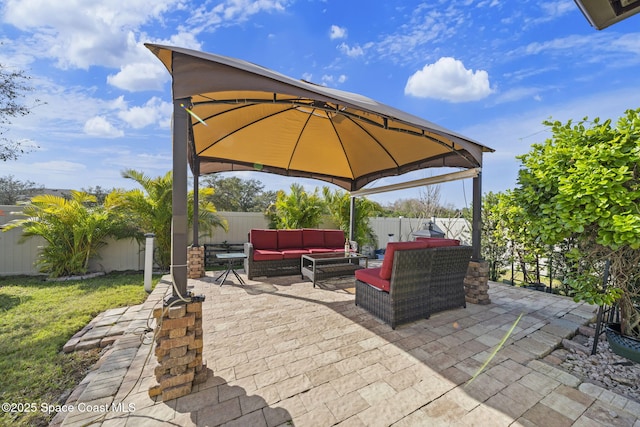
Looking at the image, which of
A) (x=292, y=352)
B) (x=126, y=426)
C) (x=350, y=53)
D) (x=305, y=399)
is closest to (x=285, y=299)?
(x=292, y=352)

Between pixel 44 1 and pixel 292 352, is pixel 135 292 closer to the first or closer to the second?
pixel 292 352

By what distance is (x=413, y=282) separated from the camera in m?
3.41

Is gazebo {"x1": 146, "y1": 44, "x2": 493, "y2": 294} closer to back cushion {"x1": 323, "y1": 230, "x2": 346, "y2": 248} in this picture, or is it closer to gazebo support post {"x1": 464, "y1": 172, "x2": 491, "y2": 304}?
gazebo support post {"x1": 464, "y1": 172, "x2": 491, "y2": 304}

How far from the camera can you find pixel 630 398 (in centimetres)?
209

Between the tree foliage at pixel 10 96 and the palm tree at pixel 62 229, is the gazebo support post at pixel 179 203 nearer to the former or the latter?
the palm tree at pixel 62 229

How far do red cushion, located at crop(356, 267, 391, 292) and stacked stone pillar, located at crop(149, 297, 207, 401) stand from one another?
233 centimetres

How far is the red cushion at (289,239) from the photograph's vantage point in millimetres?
6512

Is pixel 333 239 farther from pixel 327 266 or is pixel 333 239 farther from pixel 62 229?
pixel 62 229

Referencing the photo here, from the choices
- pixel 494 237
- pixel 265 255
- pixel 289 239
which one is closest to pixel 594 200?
pixel 494 237

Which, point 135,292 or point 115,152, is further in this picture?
point 115,152

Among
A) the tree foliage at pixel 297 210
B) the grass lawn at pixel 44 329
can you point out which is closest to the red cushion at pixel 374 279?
the grass lawn at pixel 44 329

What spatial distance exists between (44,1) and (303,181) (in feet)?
19.8

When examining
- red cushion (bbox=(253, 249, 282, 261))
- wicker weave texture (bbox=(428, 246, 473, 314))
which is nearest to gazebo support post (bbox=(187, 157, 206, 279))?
red cushion (bbox=(253, 249, 282, 261))

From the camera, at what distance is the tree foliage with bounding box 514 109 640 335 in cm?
239
